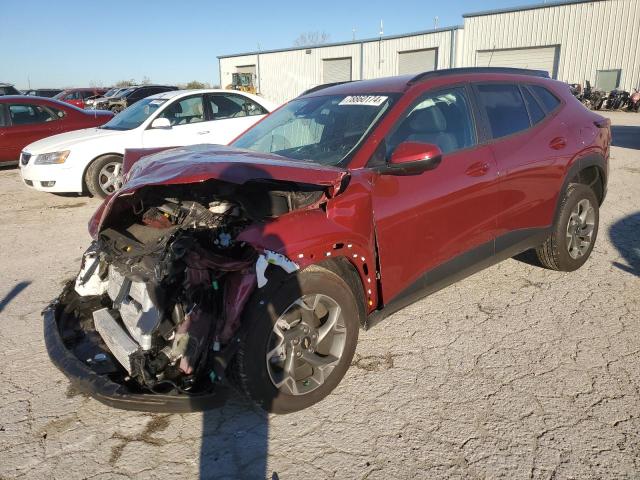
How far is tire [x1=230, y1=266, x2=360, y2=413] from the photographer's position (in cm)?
250

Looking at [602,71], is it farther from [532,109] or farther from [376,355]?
[376,355]

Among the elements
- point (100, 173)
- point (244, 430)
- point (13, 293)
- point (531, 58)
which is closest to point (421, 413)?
point (244, 430)

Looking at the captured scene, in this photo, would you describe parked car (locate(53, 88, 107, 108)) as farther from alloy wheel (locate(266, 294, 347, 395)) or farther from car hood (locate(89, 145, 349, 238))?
alloy wheel (locate(266, 294, 347, 395))

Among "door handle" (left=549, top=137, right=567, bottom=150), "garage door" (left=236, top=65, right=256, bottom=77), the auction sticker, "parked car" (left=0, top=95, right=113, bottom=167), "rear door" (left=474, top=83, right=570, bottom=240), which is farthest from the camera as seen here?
"garage door" (left=236, top=65, right=256, bottom=77)

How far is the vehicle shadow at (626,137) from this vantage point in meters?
13.2

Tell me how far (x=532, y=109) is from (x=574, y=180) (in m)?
0.82

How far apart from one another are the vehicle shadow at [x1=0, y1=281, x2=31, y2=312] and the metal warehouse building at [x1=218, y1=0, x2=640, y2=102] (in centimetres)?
2178

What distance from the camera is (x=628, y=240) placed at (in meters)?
5.47

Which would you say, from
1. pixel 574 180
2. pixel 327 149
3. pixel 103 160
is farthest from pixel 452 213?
pixel 103 160

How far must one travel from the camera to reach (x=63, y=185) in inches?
306

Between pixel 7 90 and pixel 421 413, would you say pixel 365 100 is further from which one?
pixel 7 90

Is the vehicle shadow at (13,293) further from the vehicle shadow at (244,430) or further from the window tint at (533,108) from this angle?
the window tint at (533,108)

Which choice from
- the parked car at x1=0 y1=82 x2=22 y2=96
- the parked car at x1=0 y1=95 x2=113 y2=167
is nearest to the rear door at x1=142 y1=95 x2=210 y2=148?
the parked car at x1=0 y1=95 x2=113 y2=167

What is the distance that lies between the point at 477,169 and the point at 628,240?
3.03 meters
